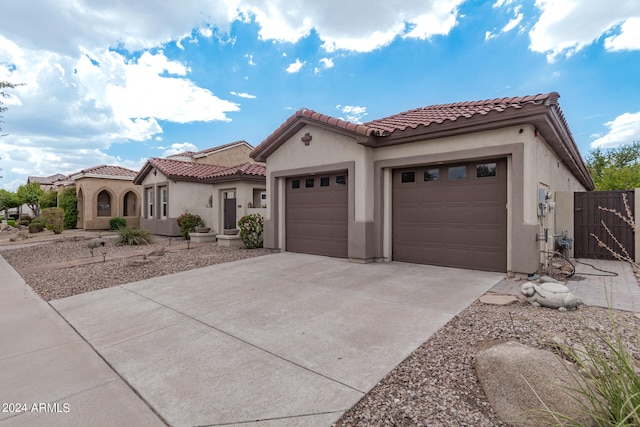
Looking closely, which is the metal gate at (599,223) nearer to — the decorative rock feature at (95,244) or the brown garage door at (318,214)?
the brown garage door at (318,214)

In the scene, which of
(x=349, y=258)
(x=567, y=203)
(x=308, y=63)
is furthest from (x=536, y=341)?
(x=308, y=63)

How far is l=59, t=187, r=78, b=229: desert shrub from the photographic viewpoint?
23703 mm

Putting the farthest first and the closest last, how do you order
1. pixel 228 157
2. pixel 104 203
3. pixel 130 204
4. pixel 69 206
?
pixel 130 204 < pixel 228 157 < pixel 69 206 < pixel 104 203

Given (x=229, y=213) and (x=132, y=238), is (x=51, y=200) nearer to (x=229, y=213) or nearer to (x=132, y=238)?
(x=132, y=238)

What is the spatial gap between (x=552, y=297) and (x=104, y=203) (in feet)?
88.4

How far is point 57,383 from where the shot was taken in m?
3.09

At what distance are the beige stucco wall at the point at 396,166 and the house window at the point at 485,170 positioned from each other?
1.10 feet

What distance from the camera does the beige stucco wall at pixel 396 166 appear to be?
6641mm

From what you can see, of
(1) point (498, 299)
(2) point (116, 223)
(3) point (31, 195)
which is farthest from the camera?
(3) point (31, 195)

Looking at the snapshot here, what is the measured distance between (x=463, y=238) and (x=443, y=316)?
12.2ft

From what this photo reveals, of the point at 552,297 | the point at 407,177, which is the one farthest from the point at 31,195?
the point at 552,297

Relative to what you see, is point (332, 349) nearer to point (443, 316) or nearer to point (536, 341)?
point (443, 316)

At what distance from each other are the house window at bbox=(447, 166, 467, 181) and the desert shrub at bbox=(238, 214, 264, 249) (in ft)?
23.4

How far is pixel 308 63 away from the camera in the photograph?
15.2 meters
